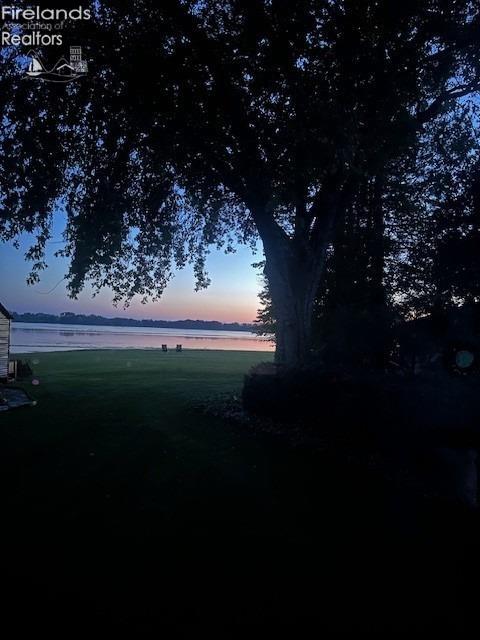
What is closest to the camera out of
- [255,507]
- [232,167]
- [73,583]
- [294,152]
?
[73,583]

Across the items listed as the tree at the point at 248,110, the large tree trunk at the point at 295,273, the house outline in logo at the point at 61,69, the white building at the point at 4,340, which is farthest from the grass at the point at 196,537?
the white building at the point at 4,340

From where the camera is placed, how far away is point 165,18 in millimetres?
11039

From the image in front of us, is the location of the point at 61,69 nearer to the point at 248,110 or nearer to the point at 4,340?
the point at 248,110

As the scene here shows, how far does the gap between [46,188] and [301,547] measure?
1196cm

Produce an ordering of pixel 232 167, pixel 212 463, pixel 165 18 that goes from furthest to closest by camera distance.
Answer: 1. pixel 232 167
2. pixel 165 18
3. pixel 212 463

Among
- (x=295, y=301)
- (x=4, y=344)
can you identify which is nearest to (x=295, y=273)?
(x=295, y=301)

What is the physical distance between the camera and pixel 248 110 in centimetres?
1162

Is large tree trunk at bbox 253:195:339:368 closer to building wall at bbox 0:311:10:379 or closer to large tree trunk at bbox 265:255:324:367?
large tree trunk at bbox 265:255:324:367

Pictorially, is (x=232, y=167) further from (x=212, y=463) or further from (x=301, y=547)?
(x=301, y=547)

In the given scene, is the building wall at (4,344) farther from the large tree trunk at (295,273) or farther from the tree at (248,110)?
A: the large tree trunk at (295,273)

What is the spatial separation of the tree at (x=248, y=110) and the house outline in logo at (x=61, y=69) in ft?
0.97

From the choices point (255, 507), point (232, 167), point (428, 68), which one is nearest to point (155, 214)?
point (232, 167)

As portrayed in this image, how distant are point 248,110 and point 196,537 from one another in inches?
434

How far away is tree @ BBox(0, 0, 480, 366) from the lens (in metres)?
10.1
